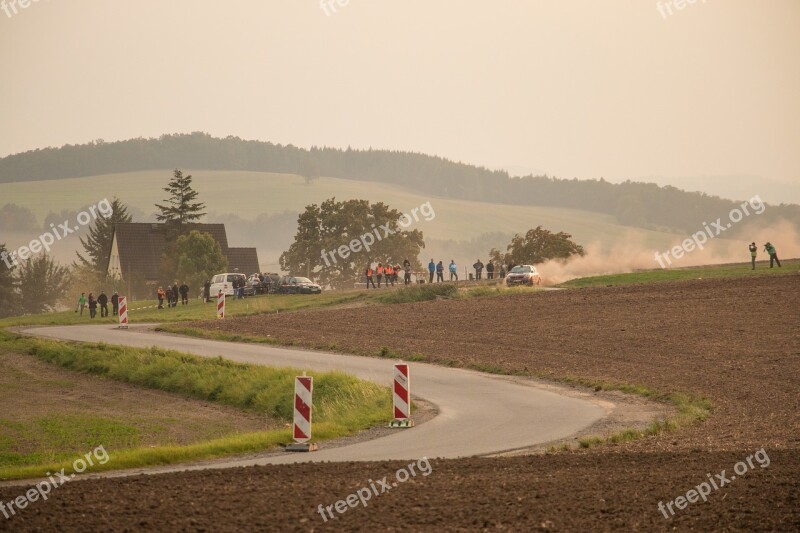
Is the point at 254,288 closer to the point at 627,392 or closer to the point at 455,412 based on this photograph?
the point at 627,392

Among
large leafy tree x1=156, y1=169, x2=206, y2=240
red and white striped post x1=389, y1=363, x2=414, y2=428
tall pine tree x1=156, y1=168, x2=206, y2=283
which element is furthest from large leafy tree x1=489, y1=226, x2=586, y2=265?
red and white striped post x1=389, y1=363, x2=414, y2=428

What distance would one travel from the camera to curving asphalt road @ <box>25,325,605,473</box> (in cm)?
1714

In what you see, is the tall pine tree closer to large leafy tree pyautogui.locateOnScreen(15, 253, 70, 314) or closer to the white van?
large leafy tree pyautogui.locateOnScreen(15, 253, 70, 314)

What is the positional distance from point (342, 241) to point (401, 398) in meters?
82.5

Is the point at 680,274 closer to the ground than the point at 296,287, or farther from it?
closer to the ground

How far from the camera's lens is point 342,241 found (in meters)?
103

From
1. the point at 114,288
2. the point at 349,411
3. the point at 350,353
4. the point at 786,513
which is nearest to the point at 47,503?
the point at 786,513

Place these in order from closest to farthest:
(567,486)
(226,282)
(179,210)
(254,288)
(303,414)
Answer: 1. (567,486)
2. (303,414)
3. (226,282)
4. (254,288)
5. (179,210)

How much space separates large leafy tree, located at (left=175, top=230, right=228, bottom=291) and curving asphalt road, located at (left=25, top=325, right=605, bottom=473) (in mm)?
49638

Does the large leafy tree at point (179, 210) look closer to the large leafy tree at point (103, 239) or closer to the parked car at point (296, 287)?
the large leafy tree at point (103, 239)

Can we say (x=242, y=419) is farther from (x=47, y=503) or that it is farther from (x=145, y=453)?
(x=47, y=503)

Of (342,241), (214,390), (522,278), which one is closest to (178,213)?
(342,241)

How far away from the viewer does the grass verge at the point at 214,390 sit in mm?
17656

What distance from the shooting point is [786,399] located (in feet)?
71.9
